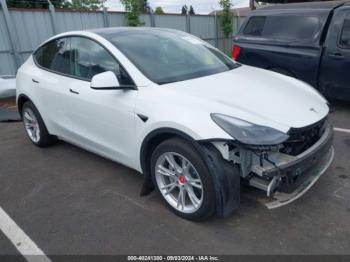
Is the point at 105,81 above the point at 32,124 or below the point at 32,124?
above

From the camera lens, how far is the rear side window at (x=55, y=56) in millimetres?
4184

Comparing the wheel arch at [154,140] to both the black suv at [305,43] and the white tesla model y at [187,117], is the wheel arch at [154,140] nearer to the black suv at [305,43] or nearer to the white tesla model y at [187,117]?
the white tesla model y at [187,117]

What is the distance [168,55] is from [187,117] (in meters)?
1.14

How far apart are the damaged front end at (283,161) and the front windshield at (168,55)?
3.43 ft

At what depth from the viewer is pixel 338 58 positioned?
5.59 meters

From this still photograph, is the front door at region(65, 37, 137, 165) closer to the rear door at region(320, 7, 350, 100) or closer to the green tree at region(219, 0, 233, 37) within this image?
the rear door at region(320, 7, 350, 100)

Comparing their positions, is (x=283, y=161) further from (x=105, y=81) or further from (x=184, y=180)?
(x=105, y=81)

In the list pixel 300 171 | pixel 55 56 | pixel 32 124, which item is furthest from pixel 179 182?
pixel 32 124

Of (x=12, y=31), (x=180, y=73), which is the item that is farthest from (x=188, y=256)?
(x=12, y=31)

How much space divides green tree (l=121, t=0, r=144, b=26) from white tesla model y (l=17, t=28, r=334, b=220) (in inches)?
338

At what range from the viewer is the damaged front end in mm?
2572

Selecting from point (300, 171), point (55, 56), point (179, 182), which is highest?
point (55, 56)

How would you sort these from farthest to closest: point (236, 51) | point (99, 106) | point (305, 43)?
1. point (236, 51)
2. point (305, 43)
3. point (99, 106)

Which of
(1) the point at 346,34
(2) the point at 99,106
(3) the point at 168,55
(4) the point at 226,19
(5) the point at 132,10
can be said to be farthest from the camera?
(4) the point at 226,19
